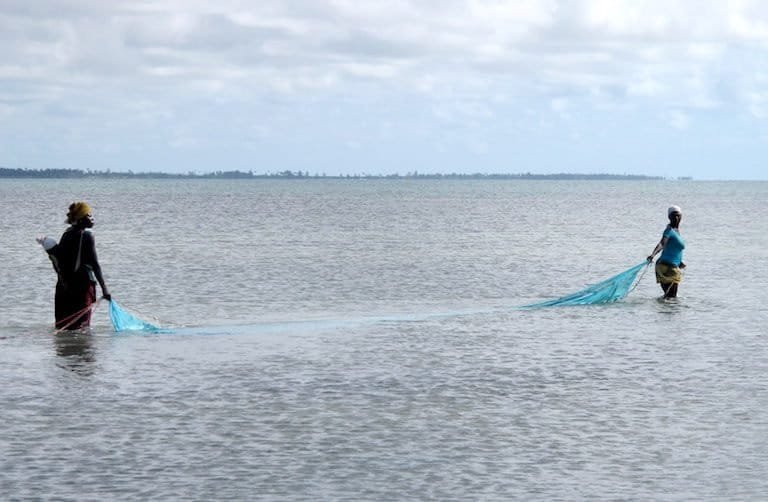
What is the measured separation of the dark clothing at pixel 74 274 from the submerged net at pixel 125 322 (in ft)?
1.54

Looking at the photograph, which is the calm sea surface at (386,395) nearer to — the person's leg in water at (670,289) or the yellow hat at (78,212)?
the person's leg in water at (670,289)

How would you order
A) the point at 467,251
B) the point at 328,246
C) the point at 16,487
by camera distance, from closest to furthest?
the point at 16,487
the point at 467,251
the point at 328,246

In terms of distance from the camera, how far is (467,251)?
4472 cm

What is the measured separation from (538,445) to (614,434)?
0.89m

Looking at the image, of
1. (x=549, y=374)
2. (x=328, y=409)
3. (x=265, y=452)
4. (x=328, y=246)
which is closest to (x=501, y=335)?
(x=549, y=374)

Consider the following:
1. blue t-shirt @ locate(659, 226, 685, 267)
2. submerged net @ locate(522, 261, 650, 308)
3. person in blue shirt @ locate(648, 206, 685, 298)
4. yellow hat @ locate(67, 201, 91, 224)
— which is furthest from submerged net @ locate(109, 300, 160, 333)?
blue t-shirt @ locate(659, 226, 685, 267)

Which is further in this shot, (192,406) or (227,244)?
(227,244)

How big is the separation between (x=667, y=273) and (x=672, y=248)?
2.96 ft

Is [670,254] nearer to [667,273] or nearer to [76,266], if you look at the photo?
[667,273]

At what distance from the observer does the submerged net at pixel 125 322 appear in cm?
1827

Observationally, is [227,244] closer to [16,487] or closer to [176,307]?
[176,307]

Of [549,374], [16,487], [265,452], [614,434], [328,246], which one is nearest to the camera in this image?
[16,487]

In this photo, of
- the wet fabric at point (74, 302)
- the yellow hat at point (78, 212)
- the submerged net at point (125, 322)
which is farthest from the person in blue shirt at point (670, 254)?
Result: the yellow hat at point (78, 212)

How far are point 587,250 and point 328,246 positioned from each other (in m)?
9.92
